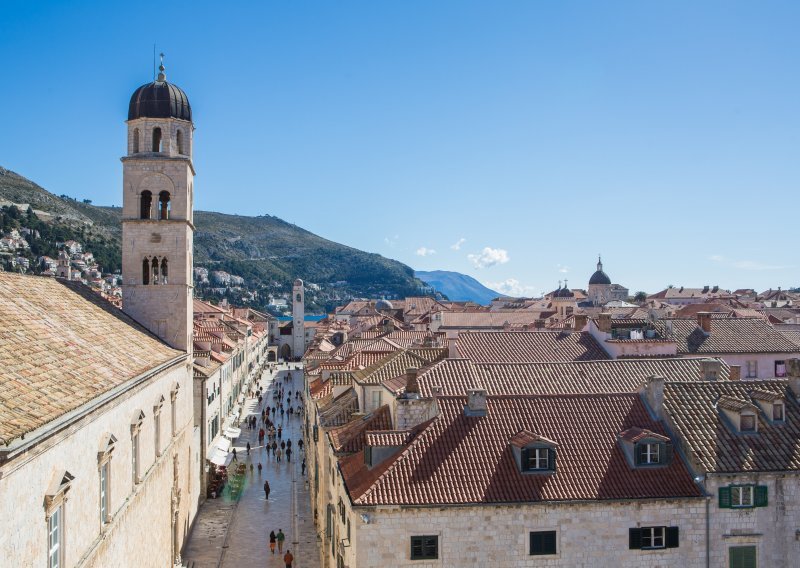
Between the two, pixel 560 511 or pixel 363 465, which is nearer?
pixel 560 511

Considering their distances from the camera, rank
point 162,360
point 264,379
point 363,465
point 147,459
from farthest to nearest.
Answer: point 264,379, point 162,360, point 147,459, point 363,465

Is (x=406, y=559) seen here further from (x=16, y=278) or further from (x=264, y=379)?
(x=264, y=379)

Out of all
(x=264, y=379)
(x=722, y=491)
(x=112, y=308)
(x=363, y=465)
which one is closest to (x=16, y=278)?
(x=112, y=308)

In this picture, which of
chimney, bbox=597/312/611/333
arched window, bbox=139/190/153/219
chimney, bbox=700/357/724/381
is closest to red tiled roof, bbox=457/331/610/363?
chimney, bbox=597/312/611/333

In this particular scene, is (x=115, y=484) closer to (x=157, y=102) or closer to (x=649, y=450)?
(x=649, y=450)

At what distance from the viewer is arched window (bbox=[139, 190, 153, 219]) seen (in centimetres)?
3183

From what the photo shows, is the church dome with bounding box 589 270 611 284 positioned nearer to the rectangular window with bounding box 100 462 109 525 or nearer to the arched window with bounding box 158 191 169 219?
the arched window with bounding box 158 191 169 219

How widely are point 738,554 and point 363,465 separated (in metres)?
9.53

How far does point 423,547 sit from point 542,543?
111 inches

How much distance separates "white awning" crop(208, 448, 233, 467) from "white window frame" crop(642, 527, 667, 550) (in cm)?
2692

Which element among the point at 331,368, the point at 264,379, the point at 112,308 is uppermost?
the point at 112,308

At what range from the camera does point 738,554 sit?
1833 cm

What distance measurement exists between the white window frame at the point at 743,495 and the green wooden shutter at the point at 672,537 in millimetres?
1661

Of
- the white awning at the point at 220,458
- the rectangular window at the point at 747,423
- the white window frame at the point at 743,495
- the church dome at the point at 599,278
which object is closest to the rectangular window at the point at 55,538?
the white window frame at the point at 743,495
